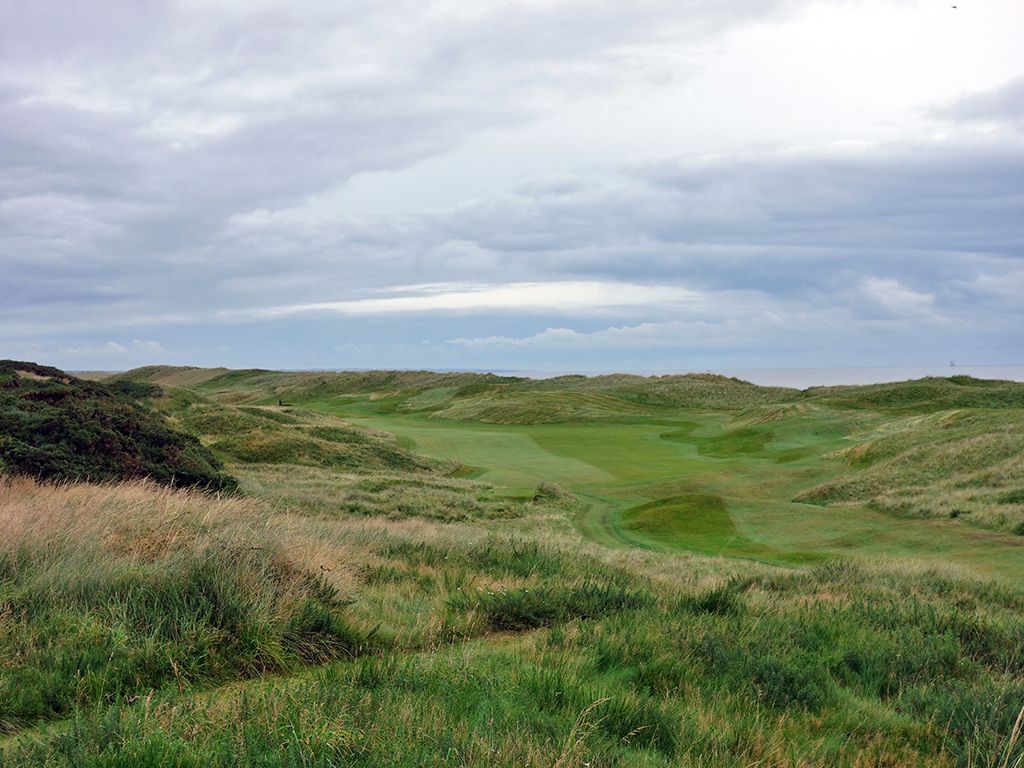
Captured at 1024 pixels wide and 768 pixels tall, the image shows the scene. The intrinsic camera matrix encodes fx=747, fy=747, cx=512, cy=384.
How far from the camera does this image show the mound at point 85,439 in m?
14.6

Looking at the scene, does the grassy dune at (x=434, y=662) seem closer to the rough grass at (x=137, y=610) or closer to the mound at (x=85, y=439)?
the rough grass at (x=137, y=610)

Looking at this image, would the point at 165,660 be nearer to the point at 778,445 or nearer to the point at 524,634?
the point at 524,634

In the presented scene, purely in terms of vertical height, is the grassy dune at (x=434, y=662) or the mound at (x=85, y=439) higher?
the mound at (x=85, y=439)

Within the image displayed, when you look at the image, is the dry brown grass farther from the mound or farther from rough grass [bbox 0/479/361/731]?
the mound

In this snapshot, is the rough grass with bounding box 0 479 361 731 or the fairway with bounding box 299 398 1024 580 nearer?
the rough grass with bounding box 0 479 361 731

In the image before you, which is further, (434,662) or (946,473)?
(946,473)

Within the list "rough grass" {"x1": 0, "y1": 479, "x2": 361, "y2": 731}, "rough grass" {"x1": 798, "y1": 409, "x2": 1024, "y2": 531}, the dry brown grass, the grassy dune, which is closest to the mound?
the dry brown grass

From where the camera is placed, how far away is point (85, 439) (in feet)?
53.4

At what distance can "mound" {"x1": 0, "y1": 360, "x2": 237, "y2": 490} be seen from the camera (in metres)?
14.6

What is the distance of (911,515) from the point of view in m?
21.1

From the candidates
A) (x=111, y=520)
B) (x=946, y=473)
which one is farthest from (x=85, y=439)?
(x=946, y=473)

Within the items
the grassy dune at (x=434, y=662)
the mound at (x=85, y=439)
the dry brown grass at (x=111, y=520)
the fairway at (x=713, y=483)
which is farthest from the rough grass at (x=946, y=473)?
the mound at (x=85, y=439)

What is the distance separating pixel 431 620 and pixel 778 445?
1471 inches

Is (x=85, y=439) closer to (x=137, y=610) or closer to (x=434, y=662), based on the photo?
(x=137, y=610)
